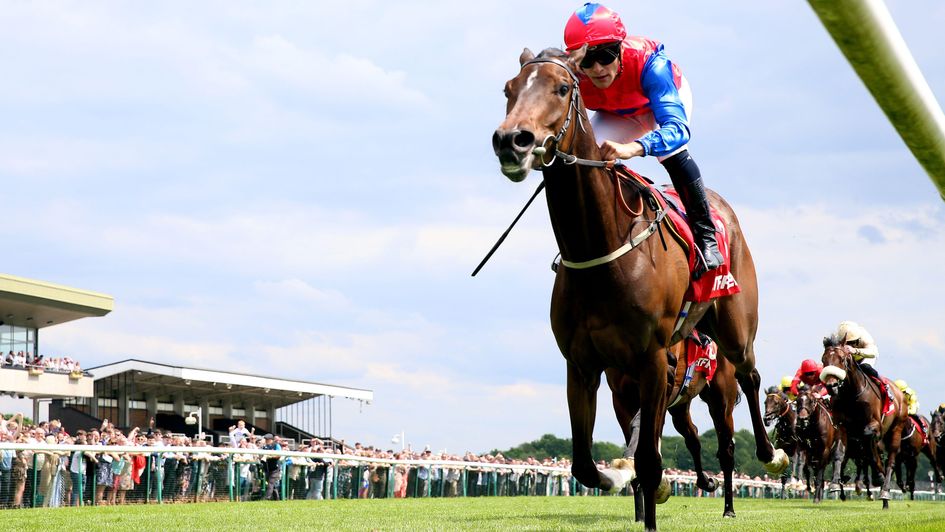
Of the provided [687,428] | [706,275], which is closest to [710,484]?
[687,428]

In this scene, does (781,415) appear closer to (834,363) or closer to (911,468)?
(834,363)

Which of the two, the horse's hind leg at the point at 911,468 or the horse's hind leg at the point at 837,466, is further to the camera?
the horse's hind leg at the point at 911,468

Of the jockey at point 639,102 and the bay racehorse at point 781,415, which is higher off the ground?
the jockey at point 639,102

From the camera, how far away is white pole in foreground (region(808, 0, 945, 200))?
5.81 feet

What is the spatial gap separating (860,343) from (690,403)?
810 centimetres

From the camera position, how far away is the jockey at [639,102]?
20.0 feet

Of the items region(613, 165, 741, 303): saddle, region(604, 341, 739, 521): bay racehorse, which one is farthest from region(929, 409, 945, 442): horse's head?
region(613, 165, 741, 303): saddle

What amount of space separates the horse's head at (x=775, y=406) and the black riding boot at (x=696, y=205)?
13.3 meters

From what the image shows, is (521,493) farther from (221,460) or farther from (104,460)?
(104,460)

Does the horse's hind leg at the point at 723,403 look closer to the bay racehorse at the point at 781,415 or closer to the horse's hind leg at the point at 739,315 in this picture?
the horse's hind leg at the point at 739,315

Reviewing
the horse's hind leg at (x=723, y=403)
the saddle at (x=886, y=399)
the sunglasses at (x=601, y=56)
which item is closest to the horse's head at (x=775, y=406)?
the saddle at (x=886, y=399)

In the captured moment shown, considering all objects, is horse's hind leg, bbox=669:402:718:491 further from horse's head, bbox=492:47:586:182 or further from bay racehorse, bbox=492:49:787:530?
horse's head, bbox=492:47:586:182

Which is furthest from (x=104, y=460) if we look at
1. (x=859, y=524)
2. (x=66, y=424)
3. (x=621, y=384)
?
(x=66, y=424)

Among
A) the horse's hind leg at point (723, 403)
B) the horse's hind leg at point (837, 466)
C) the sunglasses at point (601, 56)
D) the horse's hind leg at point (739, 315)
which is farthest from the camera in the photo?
the horse's hind leg at point (837, 466)
